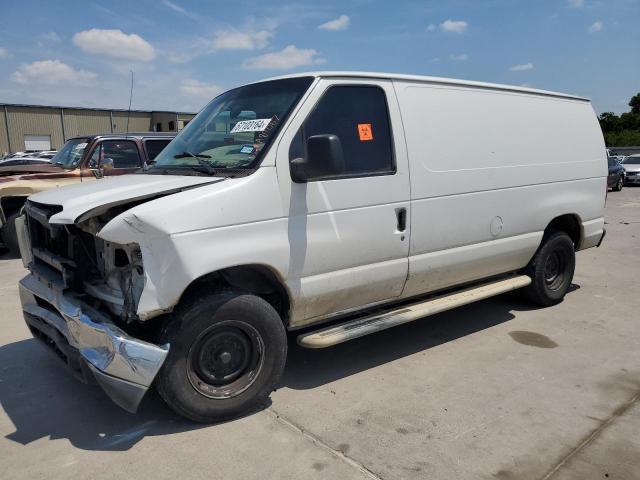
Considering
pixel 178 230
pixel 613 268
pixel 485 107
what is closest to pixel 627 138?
pixel 613 268

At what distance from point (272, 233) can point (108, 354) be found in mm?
1198

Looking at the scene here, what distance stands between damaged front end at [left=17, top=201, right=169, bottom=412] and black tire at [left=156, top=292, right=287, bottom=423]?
6.3 inches

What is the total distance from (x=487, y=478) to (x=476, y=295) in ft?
7.10

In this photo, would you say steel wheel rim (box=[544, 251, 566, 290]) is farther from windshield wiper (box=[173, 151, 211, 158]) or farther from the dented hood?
the dented hood

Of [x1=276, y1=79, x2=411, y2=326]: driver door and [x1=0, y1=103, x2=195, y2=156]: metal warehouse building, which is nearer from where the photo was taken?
[x1=276, y1=79, x2=411, y2=326]: driver door

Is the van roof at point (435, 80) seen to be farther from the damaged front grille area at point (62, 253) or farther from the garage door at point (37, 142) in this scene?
the garage door at point (37, 142)

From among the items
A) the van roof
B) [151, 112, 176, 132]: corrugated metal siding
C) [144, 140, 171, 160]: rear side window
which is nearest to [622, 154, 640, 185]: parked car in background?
[151, 112, 176, 132]: corrugated metal siding

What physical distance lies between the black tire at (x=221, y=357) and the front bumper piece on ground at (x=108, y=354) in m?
0.15

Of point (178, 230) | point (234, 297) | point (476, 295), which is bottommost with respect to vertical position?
point (476, 295)

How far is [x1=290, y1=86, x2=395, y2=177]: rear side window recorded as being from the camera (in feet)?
12.2

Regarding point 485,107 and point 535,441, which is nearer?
point 535,441

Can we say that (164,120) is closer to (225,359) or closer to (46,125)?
(225,359)

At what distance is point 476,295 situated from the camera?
480 cm

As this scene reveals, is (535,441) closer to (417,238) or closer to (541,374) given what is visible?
(541,374)
